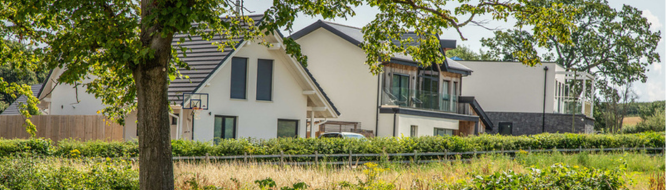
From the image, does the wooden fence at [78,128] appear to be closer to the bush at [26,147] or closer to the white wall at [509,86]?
the bush at [26,147]

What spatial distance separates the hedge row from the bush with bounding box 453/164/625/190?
8804 millimetres

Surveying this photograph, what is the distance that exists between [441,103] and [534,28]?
93.6 ft

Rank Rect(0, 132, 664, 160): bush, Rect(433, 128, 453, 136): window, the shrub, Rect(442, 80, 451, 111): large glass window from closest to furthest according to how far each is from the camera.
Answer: the shrub
Rect(0, 132, 664, 160): bush
Rect(433, 128, 453, 136): window
Rect(442, 80, 451, 111): large glass window

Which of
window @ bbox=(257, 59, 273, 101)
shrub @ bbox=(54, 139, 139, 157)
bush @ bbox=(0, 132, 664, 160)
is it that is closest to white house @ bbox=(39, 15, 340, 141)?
window @ bbox=(257, 59, 273, 101)

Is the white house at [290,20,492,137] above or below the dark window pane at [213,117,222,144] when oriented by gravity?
above

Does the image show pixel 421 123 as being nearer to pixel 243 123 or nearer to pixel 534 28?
pixel 243 123

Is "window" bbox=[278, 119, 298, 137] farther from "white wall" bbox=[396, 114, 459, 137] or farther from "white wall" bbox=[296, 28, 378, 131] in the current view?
"white wall" bbox=[396, 114, 459, 137]

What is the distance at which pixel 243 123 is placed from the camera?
26656mm

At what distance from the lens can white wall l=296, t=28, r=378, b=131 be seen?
3512 centimetres

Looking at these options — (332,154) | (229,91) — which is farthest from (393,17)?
(229,91)

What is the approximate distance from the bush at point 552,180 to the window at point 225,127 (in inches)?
657

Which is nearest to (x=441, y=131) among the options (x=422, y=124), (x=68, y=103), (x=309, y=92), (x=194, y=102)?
(x=422, y=124)

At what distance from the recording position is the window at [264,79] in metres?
27.1

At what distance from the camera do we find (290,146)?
18891 mm
